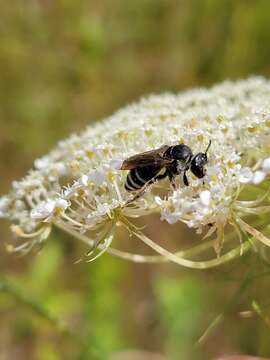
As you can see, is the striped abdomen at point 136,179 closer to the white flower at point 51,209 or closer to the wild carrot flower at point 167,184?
the wild carrot flower at point 167,184

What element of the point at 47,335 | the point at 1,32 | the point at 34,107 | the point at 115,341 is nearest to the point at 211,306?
the point at 115,341

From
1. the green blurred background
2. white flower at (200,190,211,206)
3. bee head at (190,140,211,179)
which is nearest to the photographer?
white flower at (200,190,211,206)

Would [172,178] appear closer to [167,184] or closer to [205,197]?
[167,184]

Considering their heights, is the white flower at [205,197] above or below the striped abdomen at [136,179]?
below

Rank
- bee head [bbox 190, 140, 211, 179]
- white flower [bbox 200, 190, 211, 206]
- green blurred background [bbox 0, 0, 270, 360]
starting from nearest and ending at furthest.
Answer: white flower [bbox 200, 190, 211, 206] → bee head [bbox 190, 140, 211, 179] → green blurred background [bbox 0, 0, 270, 360]

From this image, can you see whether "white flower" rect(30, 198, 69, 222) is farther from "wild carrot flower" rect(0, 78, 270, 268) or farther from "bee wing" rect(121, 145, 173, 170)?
"bee wing" rect(121, 145, 173, 170)

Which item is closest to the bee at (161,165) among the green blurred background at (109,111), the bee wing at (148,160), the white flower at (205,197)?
the bee wing at (148,160)

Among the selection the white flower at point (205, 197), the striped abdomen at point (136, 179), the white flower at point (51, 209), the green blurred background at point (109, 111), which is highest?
the green blurred background at point (109, 111)

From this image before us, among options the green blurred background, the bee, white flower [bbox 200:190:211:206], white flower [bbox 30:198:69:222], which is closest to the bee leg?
the bee
